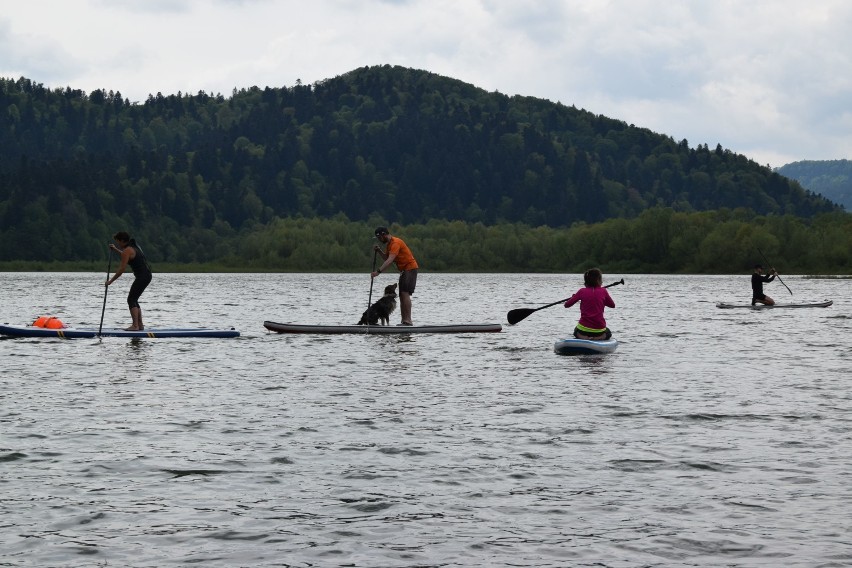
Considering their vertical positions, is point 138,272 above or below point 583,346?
above

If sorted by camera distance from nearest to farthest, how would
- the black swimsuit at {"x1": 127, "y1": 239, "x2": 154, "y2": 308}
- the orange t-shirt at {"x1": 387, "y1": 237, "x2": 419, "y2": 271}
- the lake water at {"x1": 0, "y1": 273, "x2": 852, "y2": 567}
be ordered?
the lake water at {"x1": 0, "y1": 273, "x2": 852, "y2": 567}, the black swimsuit at {"x1": 127, "y1": 239, "x2": 154, "y2": 308}, the orange t-shirt at {"x1": 387, "y1": 237, "x2": 419, "y2": 271}

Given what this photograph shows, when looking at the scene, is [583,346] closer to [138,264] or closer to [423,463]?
[138,264]

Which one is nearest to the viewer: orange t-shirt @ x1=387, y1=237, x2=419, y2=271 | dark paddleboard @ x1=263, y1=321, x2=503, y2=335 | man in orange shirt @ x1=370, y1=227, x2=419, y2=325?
man in orange shirt @ x1=370, y1=227, x2=419, y2=325

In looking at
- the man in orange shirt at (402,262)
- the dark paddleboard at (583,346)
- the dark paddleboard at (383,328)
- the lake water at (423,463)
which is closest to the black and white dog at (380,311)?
the dark paddleboard at (383,328)

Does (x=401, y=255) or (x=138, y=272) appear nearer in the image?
(x=138, y=272)

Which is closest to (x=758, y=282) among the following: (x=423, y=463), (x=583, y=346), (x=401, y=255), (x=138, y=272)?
(x=401, y=255)

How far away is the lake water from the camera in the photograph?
969 centimetres

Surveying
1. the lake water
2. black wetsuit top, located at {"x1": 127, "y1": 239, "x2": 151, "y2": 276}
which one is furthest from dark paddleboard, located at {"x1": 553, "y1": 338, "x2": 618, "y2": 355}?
black wetsuit top, located at {"x1": 127, "y1": 239, "x2": 151, "y2": 276}

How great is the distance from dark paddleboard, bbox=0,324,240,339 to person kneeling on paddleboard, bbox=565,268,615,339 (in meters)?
10.1

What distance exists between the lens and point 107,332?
30797 mm

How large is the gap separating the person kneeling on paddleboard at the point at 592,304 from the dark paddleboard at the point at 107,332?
33.2 feet

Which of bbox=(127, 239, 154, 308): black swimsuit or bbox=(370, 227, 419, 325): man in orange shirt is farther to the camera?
bbox=(370, 227, 419, 325): man in orange shirt

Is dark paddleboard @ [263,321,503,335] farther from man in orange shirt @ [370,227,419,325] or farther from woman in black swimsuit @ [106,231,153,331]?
woman in black swimsuit @ [106,231,153,331]

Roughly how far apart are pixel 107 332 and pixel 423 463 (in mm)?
19548
